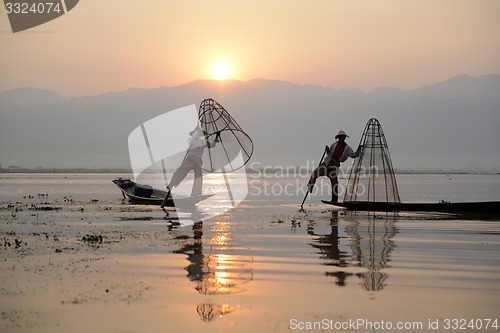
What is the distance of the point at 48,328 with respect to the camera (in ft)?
26.7

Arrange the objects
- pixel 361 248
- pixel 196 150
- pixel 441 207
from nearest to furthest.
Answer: pixel 361 248
pixel 441 207
pixel 196 150

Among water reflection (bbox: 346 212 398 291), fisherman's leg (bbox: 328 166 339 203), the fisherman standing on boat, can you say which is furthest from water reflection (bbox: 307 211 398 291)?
the fisherman standing on boat

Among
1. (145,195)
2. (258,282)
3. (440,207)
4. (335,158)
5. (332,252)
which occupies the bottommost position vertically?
(258,282)

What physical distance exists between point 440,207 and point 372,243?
28.3 ft

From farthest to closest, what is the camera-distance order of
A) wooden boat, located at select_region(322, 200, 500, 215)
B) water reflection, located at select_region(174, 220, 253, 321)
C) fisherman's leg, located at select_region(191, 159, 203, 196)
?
fisherman's leg, located at select_region(191, 159, 203, 196) → wooden boat, located at select_region(322, 200, 500, 215) → water reflection, located at select_region(174, 220, 253, 321)

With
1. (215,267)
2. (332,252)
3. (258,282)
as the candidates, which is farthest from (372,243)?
(258,282)

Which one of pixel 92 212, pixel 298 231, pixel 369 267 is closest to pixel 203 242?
pixel 298 231

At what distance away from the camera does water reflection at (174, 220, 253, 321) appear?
919cm

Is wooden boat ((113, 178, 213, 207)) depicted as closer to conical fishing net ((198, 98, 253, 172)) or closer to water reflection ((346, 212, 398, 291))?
conical fishing net ((198, 98, 253, 172))

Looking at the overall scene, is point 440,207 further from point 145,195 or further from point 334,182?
point 145,195

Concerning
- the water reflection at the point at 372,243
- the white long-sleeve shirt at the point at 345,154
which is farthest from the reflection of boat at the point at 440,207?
the white long-sleeve shirt at the point at 345,154

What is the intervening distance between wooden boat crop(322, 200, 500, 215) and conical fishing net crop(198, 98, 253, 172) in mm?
4629

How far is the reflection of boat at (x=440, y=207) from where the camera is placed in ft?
75.9

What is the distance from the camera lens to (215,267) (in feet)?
40.4
